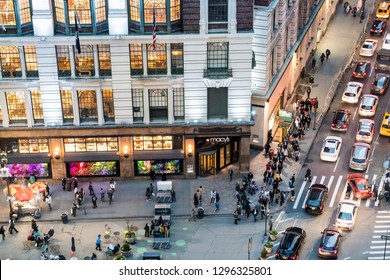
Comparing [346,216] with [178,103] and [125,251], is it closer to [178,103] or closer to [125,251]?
[178,103]

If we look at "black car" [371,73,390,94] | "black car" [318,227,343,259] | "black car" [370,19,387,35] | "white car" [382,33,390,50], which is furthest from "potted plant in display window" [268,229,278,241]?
"black car" [370,19,387,35]

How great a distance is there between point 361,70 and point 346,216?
114 ft

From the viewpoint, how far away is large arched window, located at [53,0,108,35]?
76500mm

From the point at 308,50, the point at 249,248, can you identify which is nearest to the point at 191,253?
the point at 249,248

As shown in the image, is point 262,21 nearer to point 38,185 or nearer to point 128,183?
point 128,183

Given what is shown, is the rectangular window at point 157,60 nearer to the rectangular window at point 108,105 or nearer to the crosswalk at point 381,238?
the rectangular window at point 108,105

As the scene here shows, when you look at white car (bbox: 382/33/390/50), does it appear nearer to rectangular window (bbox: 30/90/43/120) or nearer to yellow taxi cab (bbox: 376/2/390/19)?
yellow taxi cab (bbox: 376/2/390/19)

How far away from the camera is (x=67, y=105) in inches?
3172

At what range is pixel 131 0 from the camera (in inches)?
3019

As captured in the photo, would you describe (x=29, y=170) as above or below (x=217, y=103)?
below

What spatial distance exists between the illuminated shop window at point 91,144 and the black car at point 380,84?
36.1 meters

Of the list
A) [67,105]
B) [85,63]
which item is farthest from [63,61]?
[67,105]

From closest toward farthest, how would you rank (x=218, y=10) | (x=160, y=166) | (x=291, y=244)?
(x=291, y=244), (x=218, y=10), (x=160, y=166)

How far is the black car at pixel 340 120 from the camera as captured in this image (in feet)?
306
